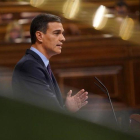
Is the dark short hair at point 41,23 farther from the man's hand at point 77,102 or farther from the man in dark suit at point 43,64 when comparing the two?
the man's hand at point 77,102

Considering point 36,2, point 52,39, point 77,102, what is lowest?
point 36,2

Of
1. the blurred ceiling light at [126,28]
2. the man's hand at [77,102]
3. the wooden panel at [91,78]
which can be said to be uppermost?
the man's hand at [77,102]

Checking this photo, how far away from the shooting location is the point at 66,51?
423 centimetres

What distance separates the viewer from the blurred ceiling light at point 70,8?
14.2ft

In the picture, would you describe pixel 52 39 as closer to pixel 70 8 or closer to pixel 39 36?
pixel 39 36

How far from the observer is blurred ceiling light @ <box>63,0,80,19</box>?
434 cm

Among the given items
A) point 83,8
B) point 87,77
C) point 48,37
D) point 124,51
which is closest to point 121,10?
point 83,8

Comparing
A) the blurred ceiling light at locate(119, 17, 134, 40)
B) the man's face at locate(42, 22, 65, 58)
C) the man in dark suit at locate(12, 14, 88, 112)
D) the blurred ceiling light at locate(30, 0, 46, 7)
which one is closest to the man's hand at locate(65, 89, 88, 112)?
the man in dark suit at locate(12, 14, 88, 112)

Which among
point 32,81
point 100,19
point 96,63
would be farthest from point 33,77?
point 100,19

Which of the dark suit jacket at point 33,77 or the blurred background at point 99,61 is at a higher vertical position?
the dark suit jacket at point 33,77

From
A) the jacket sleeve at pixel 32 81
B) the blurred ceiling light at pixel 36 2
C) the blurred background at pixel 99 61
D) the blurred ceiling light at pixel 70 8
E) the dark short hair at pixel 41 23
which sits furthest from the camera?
the blurred ceiling light at pixel 36 2

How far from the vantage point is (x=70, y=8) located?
4398mm

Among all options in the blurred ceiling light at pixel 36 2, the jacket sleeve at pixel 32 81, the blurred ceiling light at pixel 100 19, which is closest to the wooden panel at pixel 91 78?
the blurred ceiling light at pixel 100 19

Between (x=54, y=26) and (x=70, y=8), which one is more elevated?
(x=54, y=26)
